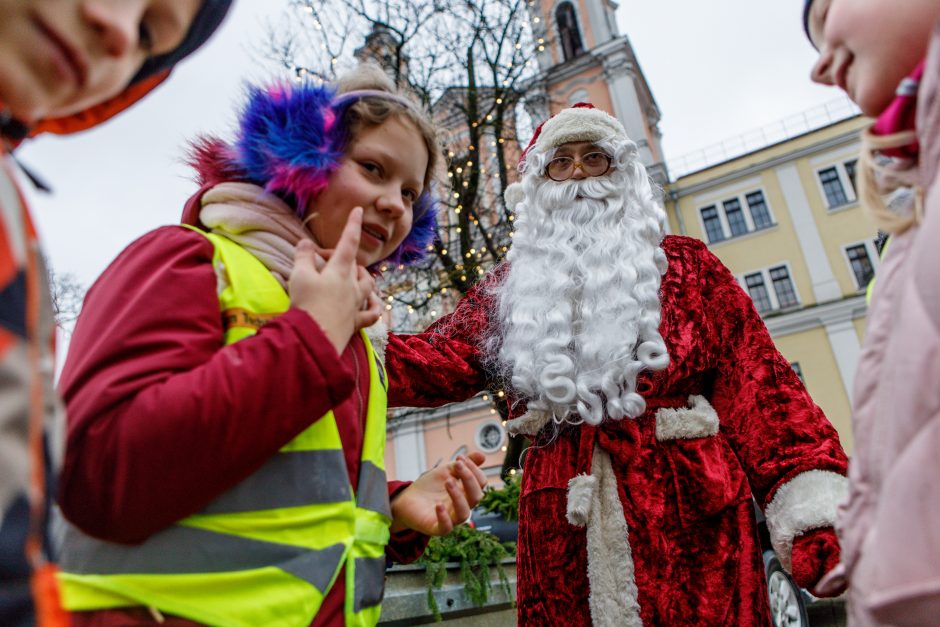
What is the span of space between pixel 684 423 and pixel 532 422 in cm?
48

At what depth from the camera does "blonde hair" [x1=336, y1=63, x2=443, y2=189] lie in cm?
146

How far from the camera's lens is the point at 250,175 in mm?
1369

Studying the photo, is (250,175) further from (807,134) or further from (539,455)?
(807,134)

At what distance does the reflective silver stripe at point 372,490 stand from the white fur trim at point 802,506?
105 centimetres

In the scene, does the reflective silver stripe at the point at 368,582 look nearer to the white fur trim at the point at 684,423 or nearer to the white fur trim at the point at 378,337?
the white fur trim at the point at 378,337

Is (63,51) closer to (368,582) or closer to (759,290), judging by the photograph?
(368,582)

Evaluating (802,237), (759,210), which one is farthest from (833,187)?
(759,210)

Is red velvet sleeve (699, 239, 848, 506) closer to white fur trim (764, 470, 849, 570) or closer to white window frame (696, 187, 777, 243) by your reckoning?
white fur trim (764, 470, 849, 570)

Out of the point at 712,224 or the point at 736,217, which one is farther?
the point at 712,224

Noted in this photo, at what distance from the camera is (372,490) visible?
4.17 feet

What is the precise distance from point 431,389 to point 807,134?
72.4 feet

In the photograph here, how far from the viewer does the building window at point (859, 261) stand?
63.2 feet

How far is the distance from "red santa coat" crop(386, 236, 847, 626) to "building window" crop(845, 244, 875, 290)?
2005cm

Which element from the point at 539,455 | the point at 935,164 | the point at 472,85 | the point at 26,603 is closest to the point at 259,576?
the point at 26,603
